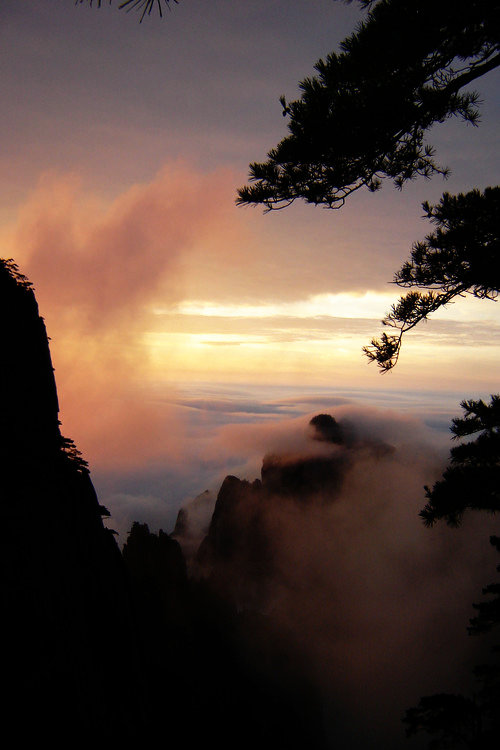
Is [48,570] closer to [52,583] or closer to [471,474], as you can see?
[52,583]

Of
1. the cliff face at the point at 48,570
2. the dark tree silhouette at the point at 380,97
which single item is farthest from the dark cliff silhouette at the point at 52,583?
the dark tree silhouette at the point at 380,97

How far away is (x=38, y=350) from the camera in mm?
7895

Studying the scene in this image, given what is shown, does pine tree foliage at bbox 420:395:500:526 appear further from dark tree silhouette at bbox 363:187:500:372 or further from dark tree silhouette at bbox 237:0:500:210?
dark tree silhouette at bbox 237:0:500:210

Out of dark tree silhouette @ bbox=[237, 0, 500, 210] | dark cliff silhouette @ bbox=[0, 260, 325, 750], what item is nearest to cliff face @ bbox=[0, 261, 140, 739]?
dark cliff silhouette @ bbox=[0, 260, 325, 750]

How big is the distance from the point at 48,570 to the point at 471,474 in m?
7.53

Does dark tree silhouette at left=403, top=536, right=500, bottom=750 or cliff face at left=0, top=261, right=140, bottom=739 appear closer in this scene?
cliff face at left=0, top=261, right=140, bottom=739

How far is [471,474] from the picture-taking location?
7852 millimetres

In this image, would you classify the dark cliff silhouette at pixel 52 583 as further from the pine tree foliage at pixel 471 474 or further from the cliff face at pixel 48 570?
the pine tree foliage at pixel 471 474

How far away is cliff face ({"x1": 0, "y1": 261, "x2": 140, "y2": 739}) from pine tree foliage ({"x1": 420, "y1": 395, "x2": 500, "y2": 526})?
6024 millimetres

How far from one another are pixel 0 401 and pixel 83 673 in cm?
404

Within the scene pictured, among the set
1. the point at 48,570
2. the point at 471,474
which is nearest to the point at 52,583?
the point at 48,570

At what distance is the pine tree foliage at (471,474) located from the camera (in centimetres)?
768

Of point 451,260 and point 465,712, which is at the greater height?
point 451,260

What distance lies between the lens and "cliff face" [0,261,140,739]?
4.77 m
